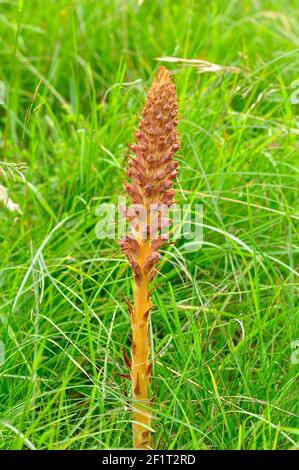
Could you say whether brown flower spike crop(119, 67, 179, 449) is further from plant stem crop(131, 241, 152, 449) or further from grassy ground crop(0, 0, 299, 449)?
grassy ground crop(0, 0, 299, 449)

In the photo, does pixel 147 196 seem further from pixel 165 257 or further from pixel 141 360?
pixel 165 257

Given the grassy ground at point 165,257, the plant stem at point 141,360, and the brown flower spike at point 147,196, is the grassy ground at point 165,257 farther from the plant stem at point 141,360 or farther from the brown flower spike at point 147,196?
the brown flower spike at point 147,196

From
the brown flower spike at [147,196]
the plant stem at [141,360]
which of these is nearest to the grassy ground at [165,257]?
the plant stem at [141,360]

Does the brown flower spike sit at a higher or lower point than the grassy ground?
higher

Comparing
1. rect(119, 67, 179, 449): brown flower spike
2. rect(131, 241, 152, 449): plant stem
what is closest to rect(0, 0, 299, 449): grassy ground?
rect(131, 241, 152, 449): plant stem

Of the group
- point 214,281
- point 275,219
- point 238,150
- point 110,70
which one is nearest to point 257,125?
point 238,150

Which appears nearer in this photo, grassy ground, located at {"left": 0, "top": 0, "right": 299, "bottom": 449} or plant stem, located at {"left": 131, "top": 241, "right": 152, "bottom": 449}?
plant stem, located at {"left": 131, "top": 241, "right": 152, "bottom": 449}

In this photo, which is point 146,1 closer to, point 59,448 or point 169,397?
point 169,397
